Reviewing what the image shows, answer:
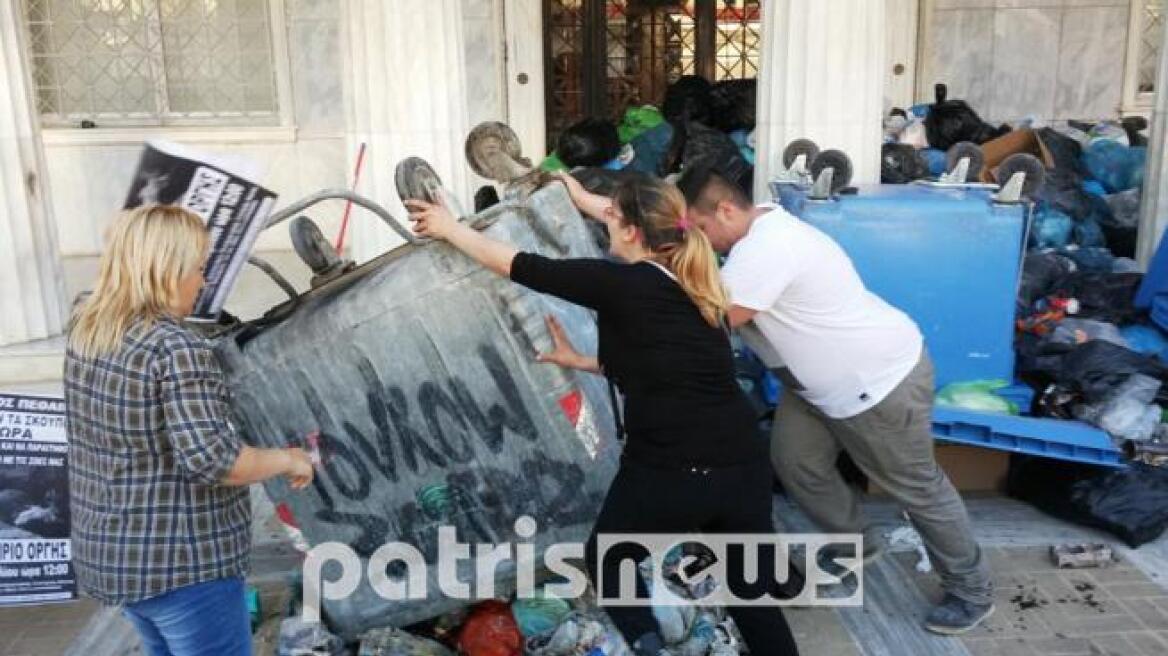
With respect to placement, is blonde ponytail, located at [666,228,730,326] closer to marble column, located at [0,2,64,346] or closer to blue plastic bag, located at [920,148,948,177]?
blue plastic bag, located at [920,148,948,177]

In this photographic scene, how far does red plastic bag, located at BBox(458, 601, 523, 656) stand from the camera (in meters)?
3.22

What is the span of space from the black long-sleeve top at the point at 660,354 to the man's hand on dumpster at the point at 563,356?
6.4 inches

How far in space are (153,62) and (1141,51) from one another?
9.07 meters

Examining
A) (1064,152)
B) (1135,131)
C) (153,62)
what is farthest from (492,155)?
(153,62)

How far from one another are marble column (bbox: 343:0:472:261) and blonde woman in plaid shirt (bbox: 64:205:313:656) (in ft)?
10.4

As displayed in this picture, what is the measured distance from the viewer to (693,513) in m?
2.70

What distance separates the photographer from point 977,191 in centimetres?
431

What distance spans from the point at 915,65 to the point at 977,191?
5.59 m

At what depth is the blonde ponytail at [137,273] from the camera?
2.18 metres

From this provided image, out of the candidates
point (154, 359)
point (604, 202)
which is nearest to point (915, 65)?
point (604, 202)

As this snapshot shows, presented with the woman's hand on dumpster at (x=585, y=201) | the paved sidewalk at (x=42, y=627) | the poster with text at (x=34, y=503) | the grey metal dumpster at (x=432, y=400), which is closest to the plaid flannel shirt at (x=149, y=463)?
the grey metal dumpster at (x=432, y=400)

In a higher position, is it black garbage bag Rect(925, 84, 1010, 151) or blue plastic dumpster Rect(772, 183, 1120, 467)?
black garbage bag Rect(925, 84, 1010, 151)

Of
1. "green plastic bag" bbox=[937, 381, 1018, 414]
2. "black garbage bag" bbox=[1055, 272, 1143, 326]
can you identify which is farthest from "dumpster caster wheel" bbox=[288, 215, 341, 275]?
"black garbage bag" bbox=[1055, 272, 1143, 326]

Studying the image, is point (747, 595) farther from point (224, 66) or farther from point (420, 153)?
point (224, 66)
